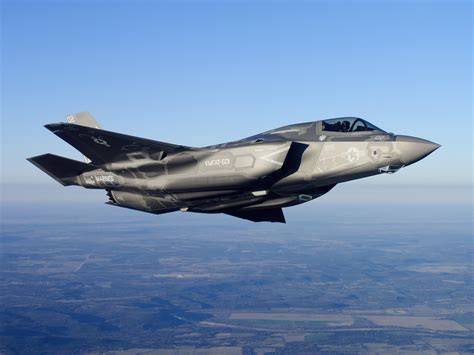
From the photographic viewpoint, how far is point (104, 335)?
99562 millimetres

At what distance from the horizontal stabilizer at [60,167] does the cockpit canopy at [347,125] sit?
8.96 m

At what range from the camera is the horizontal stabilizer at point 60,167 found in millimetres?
18828

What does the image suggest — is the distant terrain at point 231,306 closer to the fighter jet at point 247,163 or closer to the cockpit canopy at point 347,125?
the fighter jet at point 247,163

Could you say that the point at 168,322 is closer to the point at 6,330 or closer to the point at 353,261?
the point at 6,330

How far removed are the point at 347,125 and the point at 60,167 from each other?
10.9 metres

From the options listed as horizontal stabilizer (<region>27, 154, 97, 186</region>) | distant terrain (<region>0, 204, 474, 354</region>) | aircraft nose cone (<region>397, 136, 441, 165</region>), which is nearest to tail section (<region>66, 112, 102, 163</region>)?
horizontal stabilizer (<region>27, 154, 97, 186</region>)

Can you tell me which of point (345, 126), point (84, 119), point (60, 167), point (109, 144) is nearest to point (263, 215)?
point (345, 126)

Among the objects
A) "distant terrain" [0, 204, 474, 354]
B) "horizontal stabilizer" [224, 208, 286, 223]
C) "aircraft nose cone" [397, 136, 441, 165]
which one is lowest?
"distant terrain" [0, 204, 474, 354]

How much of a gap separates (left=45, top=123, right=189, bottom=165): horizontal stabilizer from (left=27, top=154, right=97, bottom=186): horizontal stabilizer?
1757mm

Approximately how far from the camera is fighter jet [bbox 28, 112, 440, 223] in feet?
49.0

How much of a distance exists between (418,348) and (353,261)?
9840cm

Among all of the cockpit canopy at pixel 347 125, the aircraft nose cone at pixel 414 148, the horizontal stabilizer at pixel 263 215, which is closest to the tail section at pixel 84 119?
the horizontal stabilizer at pixel 263 215

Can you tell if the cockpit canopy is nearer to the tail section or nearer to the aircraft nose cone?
the aircraft nose cone

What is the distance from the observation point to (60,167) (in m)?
19.1
